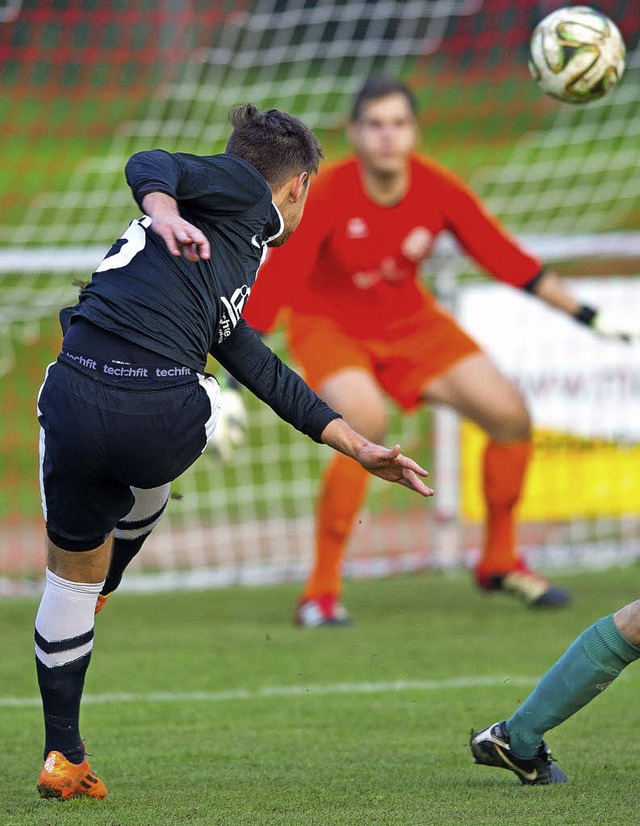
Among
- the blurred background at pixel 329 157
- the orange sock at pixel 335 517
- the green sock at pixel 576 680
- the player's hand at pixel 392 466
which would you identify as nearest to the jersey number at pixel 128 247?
the player's hand at pixel 392 466

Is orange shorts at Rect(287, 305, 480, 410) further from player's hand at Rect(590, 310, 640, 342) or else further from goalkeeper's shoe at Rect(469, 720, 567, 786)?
goalkeeper's shoe at Rect(469, 720, 567, 786)

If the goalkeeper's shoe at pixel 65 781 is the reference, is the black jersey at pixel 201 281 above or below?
above

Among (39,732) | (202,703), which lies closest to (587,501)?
(202,703)

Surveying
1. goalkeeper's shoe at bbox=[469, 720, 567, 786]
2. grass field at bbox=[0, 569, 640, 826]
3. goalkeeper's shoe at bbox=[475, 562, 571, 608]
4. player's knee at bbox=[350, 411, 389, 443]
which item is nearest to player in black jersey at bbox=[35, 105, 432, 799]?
grass field at bbox=[0, 569, 640, 826]

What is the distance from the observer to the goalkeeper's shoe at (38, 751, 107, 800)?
346 cm

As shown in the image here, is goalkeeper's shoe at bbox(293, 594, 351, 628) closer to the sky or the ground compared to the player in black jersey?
closer to the ground

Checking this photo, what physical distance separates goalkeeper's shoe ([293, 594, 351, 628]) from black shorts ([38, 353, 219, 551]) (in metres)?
3.17

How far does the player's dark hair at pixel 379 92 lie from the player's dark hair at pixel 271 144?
3093 mm

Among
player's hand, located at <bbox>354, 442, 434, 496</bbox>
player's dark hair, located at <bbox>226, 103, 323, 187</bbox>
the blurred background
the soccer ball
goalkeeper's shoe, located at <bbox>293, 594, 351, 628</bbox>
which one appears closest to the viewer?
player's hand, located at <bbox>354, 442, 434, 496</bbox>

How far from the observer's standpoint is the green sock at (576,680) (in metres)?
3.39

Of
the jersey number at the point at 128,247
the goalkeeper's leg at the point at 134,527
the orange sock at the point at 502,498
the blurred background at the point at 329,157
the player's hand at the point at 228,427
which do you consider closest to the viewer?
the jersey number at the point at 128,247

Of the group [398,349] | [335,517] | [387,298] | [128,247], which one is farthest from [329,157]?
[128,247]

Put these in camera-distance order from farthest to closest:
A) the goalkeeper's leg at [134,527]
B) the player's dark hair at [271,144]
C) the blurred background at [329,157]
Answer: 1. the blurred background at [329,157]
2. the goalkeeper's leg at [134,527]
3. the player's dark hair at [271,144]

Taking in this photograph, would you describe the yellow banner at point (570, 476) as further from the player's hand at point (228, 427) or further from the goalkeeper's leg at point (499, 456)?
the player's hand at point (228, 427)
